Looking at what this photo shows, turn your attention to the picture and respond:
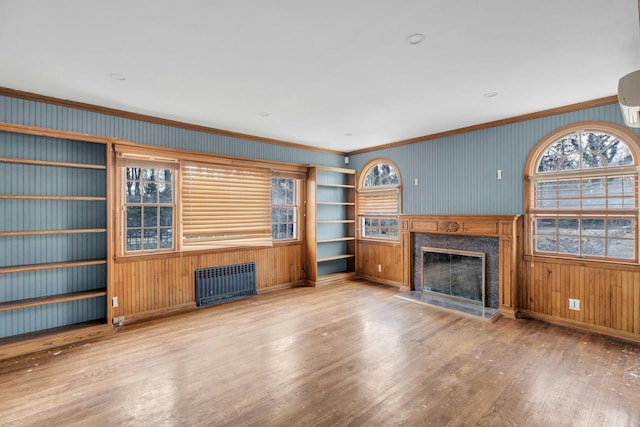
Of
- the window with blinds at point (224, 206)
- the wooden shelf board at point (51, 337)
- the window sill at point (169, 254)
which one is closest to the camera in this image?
the wooden shelf board at point (51, 337)

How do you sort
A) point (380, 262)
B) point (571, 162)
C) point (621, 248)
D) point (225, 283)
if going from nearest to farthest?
point (621, 248) < point (571, 162) < point (225, 283) < point (380, 262)

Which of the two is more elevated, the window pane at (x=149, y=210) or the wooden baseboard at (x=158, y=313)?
the window pane at (x=149, y=210)

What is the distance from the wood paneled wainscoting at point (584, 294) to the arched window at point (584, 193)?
154mm

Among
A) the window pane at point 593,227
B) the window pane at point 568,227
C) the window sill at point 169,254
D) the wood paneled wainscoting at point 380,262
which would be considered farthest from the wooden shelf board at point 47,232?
the window pane at point 593,227

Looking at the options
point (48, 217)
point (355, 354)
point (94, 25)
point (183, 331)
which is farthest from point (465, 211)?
point (48, 217)

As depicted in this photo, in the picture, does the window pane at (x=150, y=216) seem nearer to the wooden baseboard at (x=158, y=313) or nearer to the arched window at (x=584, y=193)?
the wooden baseboard at (x=158, y=313)

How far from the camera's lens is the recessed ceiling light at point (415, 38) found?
2289 millimetres

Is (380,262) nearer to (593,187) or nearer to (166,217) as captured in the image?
(593,187)

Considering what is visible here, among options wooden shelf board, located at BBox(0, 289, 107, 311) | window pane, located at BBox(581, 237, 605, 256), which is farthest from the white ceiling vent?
wooden shelf board, located at BBox(0, 289, 107, 311)

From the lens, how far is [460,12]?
2020 mm

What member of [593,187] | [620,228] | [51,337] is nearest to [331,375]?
[51,337]

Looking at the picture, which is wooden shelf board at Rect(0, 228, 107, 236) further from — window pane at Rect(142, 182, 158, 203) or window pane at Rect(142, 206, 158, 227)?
window pane at Rect(142, 182, 158, 203)

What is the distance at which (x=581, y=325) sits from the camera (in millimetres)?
3734

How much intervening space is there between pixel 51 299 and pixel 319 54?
3.80m
